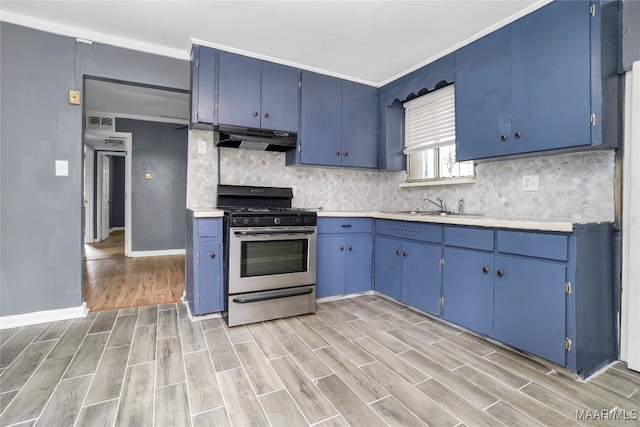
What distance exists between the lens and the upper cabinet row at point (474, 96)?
1.91m

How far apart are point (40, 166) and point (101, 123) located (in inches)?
132

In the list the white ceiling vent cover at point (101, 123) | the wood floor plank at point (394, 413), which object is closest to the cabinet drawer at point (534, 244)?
the wood floor plank at point (394, 413)

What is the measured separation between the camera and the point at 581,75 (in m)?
1.91

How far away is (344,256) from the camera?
3.21m

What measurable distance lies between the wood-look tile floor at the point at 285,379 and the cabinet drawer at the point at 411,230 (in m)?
0.72

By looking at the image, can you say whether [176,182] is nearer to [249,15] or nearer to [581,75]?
[249,15]

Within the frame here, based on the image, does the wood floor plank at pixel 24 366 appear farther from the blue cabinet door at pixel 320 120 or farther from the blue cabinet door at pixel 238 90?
the blue cabinet door at pixel 320 120

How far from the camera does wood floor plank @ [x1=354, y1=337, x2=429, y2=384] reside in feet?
5.93

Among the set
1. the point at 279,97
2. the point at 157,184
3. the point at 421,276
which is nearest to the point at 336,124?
the point at 279,97

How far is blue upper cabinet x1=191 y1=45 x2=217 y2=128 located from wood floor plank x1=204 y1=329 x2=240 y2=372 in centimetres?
178

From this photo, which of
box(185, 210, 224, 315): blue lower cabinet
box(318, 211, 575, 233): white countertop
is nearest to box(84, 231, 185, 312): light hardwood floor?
box(185, 210, 224, 315): blue lower cabinet

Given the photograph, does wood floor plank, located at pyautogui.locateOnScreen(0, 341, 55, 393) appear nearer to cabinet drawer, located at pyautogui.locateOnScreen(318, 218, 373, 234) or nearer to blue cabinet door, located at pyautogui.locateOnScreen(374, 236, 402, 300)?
cabinet drawer, located at pyautogui.locateOnScreen(318, 218, 373, 234)

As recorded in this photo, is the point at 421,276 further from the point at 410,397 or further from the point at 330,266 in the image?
the point at 410,397

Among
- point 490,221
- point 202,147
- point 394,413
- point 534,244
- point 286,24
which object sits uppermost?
point 286,24
